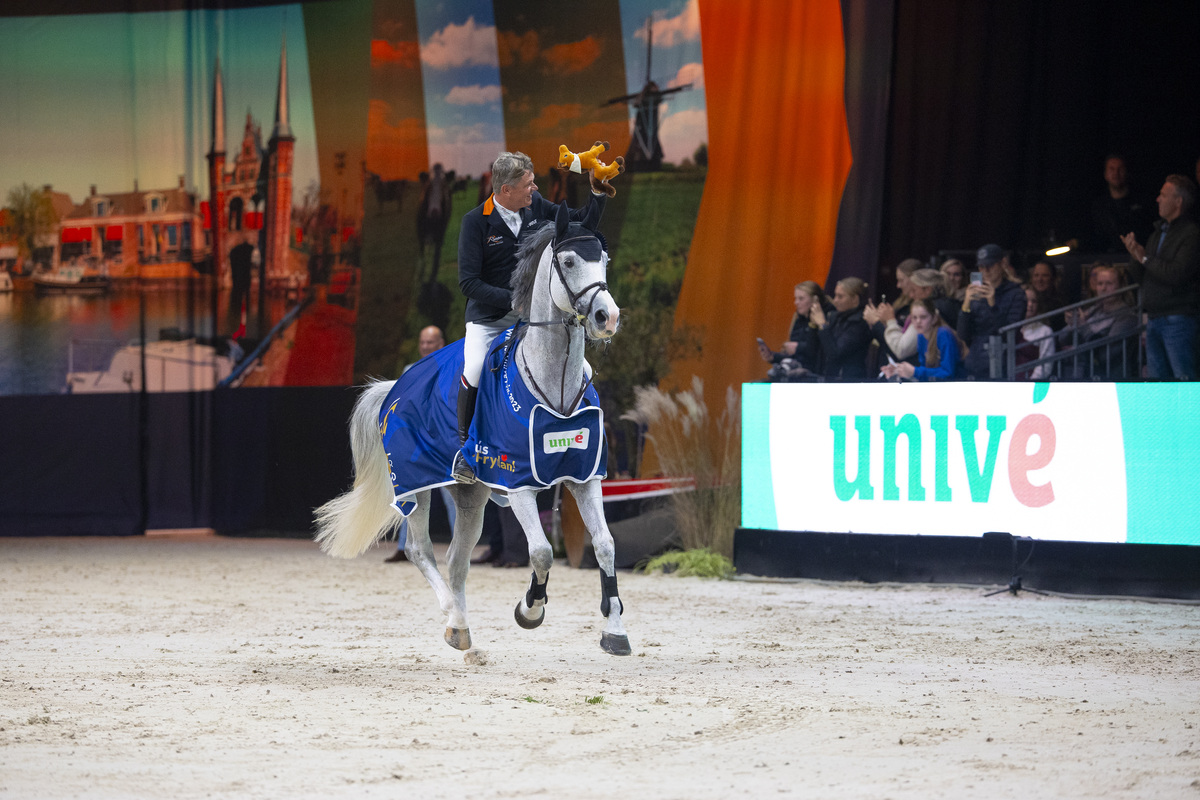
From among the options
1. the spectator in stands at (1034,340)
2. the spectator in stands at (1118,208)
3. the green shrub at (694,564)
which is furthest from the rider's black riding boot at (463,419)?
the spectator in stands at (1118,208)

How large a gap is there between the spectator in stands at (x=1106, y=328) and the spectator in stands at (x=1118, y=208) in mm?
566

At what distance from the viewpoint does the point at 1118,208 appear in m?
9.29

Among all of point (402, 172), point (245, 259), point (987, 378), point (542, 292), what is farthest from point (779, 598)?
point (245, 259)

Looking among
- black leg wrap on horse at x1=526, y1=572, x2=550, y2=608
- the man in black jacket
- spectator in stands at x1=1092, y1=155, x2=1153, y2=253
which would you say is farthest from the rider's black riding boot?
spectator in stands at x1=1092, y1=155, x2=1153, y2=253

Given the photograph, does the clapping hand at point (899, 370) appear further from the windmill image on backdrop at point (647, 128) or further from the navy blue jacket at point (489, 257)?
the windmill image on backdrop at point (647, 128)

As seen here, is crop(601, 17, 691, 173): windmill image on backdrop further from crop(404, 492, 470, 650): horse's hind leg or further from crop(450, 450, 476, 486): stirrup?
crop(450, 450, 476, 486): stirrup

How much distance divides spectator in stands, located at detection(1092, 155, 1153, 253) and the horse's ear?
5749 millimetres

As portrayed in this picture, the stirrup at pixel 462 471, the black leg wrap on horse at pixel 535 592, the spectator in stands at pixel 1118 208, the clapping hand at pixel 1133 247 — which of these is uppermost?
the spectator in stands at pixel 1118 208

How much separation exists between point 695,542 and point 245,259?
6.16 meters

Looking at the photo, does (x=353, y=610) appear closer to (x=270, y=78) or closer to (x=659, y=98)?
(x=659, y=98)

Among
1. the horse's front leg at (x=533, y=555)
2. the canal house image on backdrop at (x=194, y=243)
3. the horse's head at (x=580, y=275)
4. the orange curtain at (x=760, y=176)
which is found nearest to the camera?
the horse's head at (x=580, y=275)

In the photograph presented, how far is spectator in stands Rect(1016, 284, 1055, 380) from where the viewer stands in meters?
8.73

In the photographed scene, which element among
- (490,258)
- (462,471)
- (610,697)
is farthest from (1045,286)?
(610,697)

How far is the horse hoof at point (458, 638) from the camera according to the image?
18.5 ft
